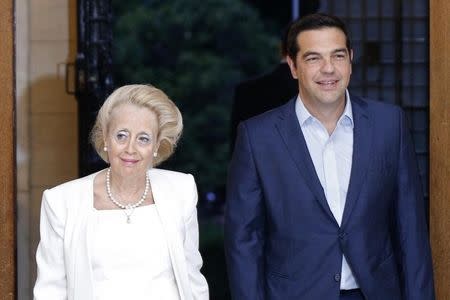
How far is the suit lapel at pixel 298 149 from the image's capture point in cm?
384

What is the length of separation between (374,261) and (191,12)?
505 inches

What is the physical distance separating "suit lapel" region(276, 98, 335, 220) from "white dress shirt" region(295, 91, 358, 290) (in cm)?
3

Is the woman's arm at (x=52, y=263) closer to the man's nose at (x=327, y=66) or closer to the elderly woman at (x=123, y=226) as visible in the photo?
the elderly woman at (x=123, y=226)

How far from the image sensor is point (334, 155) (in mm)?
3920

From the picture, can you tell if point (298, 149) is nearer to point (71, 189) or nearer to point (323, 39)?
point (323, 39)

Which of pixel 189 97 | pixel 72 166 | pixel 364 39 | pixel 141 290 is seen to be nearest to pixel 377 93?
pixel 364 39

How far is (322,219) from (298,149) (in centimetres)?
25

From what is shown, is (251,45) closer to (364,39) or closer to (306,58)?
(364,39)

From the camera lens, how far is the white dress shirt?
12.7ft

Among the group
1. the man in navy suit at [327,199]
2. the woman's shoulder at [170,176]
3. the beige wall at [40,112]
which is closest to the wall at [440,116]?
the man in navy suit at [327,199]

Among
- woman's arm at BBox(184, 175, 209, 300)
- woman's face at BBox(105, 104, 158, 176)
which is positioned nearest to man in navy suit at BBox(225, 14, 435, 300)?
woman's arm at BBox(184, 175, 209, 300)

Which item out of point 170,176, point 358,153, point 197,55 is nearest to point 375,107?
point 358,153

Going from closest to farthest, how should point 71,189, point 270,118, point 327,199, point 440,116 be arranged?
point 71,189 → point 327,199 → point 270,118 → point 440,116

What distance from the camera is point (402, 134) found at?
3.94m
